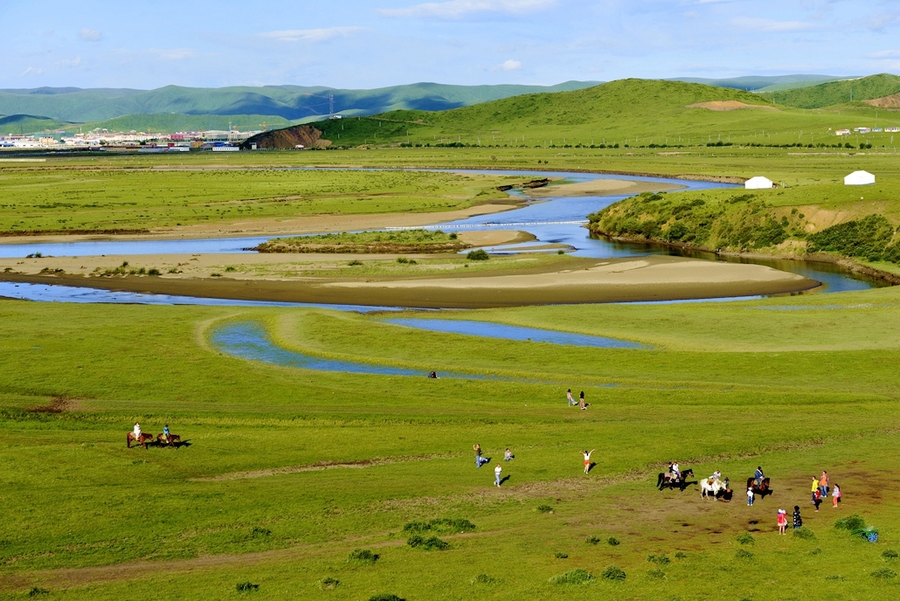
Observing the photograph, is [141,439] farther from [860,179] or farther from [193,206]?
[193,206]

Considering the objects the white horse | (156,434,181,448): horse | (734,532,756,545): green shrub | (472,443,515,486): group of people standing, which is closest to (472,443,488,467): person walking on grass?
(472,443,515,486): group of people standing

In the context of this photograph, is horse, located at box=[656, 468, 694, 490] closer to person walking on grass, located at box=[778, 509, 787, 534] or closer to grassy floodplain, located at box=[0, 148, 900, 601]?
grassy floodplain, located at box=[0, 148, 900, 601]

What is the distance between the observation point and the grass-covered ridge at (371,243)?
400 feet

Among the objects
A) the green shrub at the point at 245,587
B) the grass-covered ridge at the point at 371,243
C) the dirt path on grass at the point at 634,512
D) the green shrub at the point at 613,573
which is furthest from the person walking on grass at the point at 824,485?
the grass-covered ridge at the point at 371,243

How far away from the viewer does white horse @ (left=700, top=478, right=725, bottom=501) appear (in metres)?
38.7

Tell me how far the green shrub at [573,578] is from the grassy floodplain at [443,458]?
26cm

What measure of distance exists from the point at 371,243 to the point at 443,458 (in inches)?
3178

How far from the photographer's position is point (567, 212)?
168 metres

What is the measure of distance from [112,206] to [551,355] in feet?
430

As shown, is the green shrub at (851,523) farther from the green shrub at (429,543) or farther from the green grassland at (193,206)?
the green grassland at (193,206)

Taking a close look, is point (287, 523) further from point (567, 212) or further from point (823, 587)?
point (567, 212)

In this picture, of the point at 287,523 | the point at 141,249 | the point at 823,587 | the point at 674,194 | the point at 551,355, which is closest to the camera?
the point at 823,587

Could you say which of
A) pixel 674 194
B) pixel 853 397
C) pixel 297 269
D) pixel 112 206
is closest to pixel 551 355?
pixel 853 397

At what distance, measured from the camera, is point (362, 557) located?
33.4 meters
